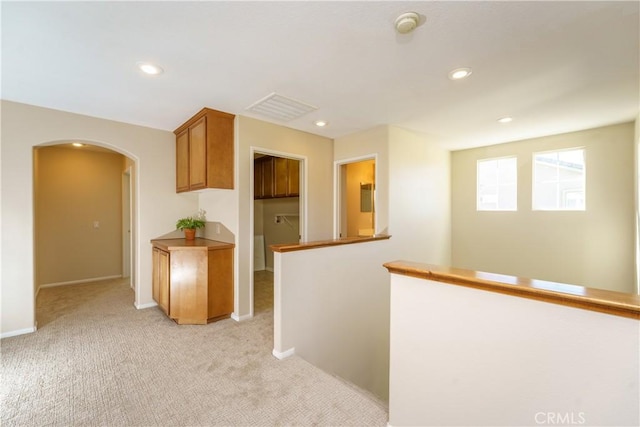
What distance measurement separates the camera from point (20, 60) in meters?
2.02

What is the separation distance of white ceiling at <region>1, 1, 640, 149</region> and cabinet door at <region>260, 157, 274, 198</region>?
210cm

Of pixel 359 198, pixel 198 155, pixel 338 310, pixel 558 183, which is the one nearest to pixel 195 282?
pixel 198 155

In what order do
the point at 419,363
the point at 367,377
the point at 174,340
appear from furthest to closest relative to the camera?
the point at 367,377 < the point at 174,340 < the point at 419,363

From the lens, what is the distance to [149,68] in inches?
83.7

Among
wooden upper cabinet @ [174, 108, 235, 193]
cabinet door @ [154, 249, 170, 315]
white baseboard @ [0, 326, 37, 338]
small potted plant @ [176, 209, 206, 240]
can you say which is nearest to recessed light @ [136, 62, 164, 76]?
wooden upper cabinet @ [174, 108, 235, 193]

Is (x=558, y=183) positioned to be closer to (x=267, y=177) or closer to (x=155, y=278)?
(x=267, y=177)

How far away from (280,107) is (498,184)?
3773 millimetres

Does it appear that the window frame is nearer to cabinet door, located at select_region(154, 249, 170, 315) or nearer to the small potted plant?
the small potted plant

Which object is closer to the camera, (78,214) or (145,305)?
(145,305)

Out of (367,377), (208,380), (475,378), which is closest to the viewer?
(475,378)

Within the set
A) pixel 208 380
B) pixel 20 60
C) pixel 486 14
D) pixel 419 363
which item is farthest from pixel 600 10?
pixel 20 60

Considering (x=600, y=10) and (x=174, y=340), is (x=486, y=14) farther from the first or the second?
(x=174, y=340)

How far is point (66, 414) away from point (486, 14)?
3.46 metres

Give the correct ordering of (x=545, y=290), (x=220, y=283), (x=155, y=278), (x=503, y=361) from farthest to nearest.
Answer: (x=155, y=278), (x=220, y=283), (x=503, y=361), (x=545, y=290)
